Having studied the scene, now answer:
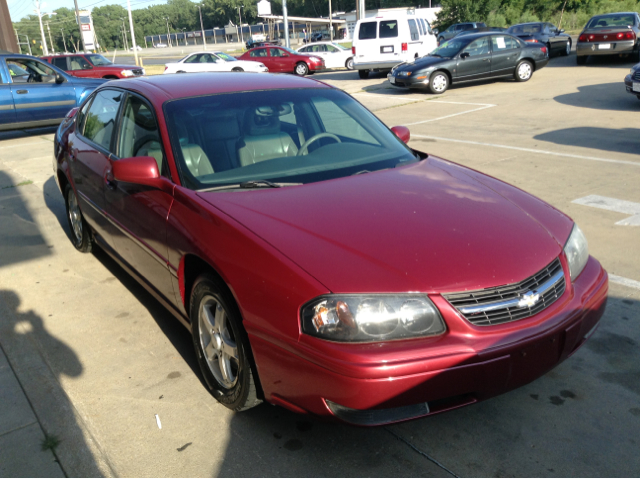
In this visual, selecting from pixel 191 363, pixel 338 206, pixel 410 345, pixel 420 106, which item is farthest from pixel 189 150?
pixel 420 106

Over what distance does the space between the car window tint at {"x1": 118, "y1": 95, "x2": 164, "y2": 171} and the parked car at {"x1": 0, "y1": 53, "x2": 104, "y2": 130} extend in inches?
382

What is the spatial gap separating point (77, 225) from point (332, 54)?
23.8 meters

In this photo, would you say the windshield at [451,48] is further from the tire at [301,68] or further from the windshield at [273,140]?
the windshield at [273,140]

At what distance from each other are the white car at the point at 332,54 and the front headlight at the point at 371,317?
1037 inches

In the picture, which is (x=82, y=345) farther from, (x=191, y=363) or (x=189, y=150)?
(x=189, y=150)

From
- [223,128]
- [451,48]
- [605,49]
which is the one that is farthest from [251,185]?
[605,49]

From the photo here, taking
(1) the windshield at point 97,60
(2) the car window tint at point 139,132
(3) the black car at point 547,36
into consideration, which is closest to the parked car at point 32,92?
(1) the windshield at point 97,60

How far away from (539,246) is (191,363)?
6.76 ft

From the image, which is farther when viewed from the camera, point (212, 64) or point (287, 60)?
point (287, 60)

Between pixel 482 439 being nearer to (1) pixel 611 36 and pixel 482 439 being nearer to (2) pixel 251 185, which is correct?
(2) pixel 251 185

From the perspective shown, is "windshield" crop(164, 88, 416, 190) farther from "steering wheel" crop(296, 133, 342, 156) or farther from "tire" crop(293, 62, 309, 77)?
"tire" crop(293, 62, 309, 77)

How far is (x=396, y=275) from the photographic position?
2.36 metres

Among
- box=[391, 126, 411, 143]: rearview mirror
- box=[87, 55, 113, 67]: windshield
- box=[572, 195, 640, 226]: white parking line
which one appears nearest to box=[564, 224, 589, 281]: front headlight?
box=[391, 126, 411, 143]: rearview mirror

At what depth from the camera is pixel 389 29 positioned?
2003cm
